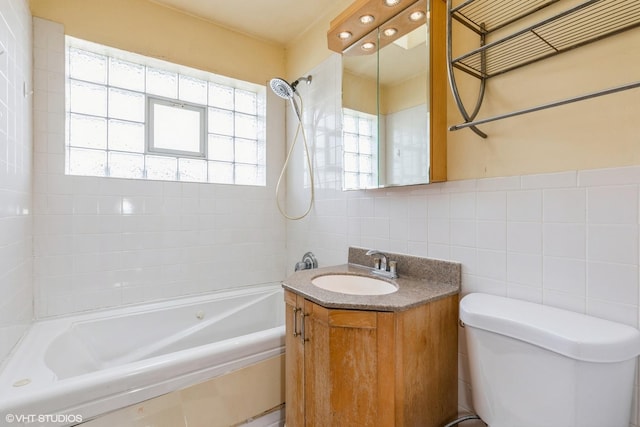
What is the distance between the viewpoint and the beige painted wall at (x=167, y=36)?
179 centimetres

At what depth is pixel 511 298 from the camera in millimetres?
1142

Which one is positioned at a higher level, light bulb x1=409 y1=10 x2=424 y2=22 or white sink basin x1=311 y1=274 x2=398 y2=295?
light bulb x1=409 y1=10 x2=424 y2=22

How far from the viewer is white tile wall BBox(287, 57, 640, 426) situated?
913mm

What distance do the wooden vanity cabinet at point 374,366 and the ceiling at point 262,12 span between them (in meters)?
1.95

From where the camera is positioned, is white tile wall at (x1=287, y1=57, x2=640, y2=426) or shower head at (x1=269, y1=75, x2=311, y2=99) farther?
shower head at (x1=269, y1=75, x2=311, y2=99)

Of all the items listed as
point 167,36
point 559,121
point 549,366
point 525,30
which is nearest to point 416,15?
point 525,30

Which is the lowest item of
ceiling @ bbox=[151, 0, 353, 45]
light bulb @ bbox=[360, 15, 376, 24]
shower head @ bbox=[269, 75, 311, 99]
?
shower head @ bbox=[269, 75, 311, 99]

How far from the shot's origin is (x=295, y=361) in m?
1.27

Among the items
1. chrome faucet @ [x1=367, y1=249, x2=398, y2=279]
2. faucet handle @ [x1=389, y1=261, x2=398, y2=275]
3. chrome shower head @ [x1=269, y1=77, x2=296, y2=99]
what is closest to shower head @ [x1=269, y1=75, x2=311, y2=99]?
chrome shower head @ [x1=269, y1=77, x2=296, y2=99]

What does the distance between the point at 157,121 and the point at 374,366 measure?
2114mm

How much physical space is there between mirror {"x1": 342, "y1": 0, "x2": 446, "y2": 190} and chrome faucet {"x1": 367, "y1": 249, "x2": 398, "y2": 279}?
0.37m

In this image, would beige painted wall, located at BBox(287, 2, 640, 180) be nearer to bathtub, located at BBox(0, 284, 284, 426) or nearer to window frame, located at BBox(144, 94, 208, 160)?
bathtub, located at BBox(0, 284, 284, 426)

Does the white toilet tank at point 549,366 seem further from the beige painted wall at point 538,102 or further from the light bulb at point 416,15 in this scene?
the light bulb at point 416,15

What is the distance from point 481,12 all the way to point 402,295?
119cm
